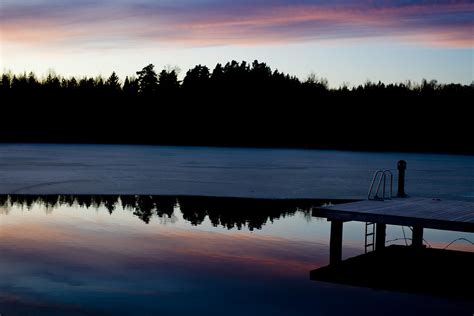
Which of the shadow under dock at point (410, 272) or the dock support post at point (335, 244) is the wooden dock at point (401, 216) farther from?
the shadow under dock at point (410, 272)

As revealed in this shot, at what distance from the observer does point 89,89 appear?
113000 millimetres

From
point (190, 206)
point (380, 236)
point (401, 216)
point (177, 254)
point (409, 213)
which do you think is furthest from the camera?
point (190, 206)

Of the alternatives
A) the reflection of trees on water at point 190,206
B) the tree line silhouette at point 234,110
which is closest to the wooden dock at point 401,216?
the reflection of trees on water at point 190,206

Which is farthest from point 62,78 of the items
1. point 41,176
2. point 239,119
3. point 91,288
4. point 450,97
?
point 91,288

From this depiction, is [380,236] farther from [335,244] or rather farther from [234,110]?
[234,110]

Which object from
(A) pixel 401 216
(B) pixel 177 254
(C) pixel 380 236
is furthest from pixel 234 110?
(A) pixel 401 216

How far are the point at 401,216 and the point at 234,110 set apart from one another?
94.2 meters

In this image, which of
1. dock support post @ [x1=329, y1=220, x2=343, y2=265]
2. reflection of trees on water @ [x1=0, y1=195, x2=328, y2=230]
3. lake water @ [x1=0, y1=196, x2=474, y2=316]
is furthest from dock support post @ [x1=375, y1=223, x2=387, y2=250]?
reflection of trees on water @ [x1=0, y1=195, x2=328, y2=230]

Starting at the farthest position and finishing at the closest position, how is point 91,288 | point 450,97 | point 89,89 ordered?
point 89,89, point 450,97, point 91,288

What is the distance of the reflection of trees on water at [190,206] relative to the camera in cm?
1438

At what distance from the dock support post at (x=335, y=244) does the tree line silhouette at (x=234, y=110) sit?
77731 mm

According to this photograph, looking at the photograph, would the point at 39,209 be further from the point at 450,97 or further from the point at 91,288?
the point at 450,97

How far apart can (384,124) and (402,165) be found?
85199 mm

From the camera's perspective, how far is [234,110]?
103 meters
